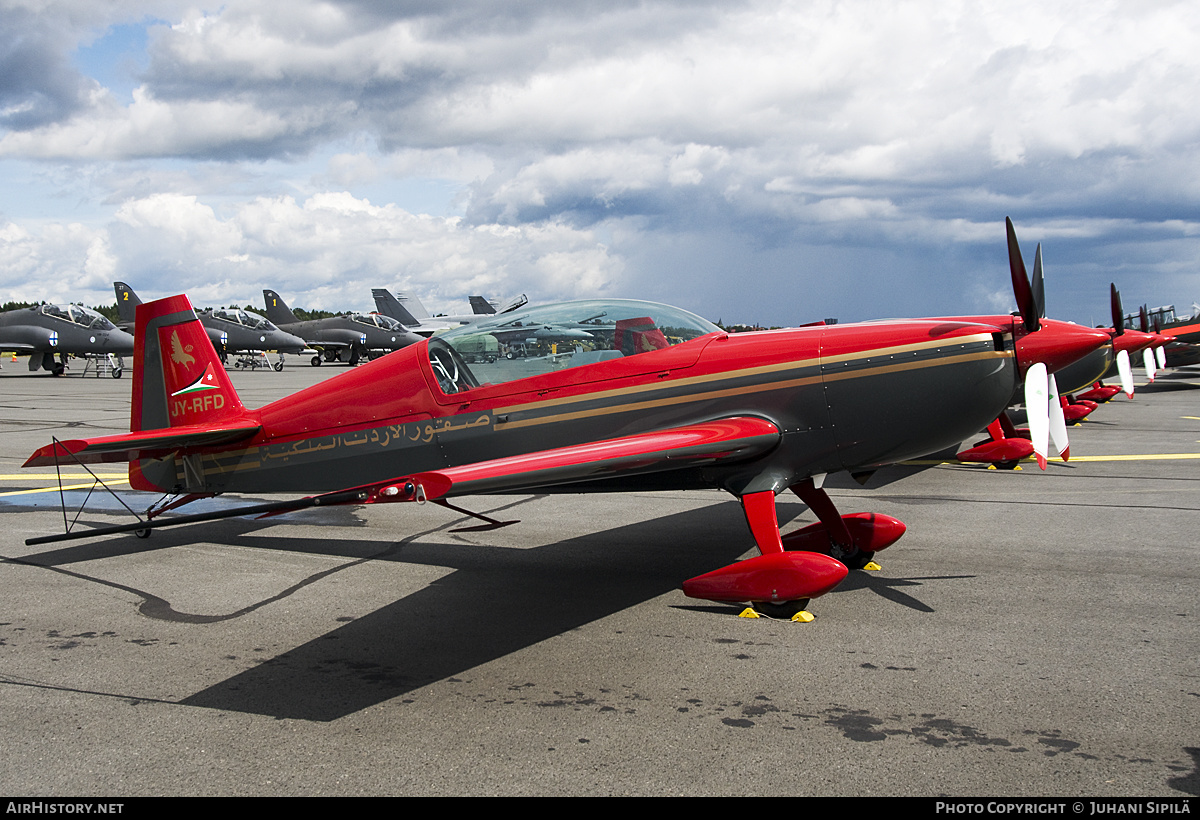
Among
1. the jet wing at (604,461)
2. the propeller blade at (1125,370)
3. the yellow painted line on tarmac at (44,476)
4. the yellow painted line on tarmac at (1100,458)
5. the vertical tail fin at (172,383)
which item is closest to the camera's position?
the jet wing at (604,461)

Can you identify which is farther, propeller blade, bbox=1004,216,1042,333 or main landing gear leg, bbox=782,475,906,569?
main landing gear leg, bbox=782,475,906,569

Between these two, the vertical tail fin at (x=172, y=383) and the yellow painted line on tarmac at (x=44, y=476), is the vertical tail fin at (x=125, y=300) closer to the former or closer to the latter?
the yellow painted line on tarmac at (x=44, y=476)

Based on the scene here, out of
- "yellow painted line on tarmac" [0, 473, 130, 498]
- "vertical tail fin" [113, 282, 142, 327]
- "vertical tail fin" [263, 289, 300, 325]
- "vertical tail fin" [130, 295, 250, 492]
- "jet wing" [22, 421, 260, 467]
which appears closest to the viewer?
"jet wing" [22, 421, 260, 467]

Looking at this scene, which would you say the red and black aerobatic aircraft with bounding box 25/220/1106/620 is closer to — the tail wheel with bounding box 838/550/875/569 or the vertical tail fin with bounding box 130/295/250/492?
the tail wheel with bounding box 838/550/875/569

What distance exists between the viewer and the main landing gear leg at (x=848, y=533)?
244 inches

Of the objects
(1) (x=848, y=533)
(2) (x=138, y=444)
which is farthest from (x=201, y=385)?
(1) (x=848, y=533)

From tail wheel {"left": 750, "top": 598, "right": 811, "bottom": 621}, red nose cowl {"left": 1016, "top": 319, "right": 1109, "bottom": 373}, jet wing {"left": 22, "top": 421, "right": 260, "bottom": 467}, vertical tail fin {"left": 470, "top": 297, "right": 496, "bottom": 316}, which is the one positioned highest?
vertical tail fin {"left": 470, "top": 297, "right": 496, "bottom": 316}

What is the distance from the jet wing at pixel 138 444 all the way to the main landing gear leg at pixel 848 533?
4577 mm

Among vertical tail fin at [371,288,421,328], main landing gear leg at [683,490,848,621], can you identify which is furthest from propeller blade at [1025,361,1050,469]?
vertical tail fin at [371,288,421,328]

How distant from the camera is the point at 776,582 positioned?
496 cm

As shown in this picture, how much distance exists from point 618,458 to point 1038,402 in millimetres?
2741

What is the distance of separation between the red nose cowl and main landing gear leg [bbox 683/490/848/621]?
1868 millimetres

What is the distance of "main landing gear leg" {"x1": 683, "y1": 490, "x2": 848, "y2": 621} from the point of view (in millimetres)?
4910

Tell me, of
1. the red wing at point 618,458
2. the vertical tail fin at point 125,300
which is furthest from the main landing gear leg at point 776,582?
the vertical tail fin at point 125,300
